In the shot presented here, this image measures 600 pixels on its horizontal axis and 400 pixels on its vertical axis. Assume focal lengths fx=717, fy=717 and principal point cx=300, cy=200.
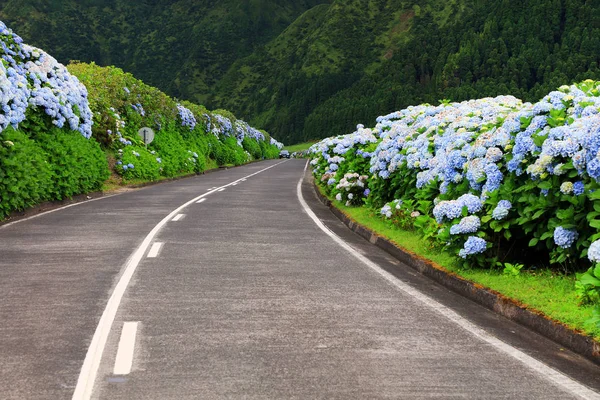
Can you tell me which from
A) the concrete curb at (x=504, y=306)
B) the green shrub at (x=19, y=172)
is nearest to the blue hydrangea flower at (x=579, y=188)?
the concrete curb at (x=504, y=306)

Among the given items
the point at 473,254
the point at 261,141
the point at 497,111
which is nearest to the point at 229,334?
the point at 473,254

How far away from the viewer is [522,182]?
9195 mm

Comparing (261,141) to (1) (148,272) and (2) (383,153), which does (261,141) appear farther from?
(1) (148,272)

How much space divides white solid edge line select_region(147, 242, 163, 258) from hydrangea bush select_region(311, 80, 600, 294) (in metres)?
4.21

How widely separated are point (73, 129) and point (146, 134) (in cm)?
1335

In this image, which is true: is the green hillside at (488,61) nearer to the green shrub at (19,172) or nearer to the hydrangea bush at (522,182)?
the green shrub at (19,172)

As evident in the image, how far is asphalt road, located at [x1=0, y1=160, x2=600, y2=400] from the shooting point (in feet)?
16.9

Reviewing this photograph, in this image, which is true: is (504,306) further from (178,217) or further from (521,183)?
(178,217)

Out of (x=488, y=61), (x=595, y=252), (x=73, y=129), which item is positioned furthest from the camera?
(x=488, y=61)

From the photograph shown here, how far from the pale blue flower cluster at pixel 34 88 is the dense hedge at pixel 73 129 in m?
0.02

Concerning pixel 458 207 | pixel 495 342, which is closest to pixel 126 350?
pixel 495 342

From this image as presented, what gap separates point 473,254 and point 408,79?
6904 inches

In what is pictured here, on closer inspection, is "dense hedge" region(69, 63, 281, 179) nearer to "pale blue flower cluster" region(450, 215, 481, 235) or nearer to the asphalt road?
the asphalt road

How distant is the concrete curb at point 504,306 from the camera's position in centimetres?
624
